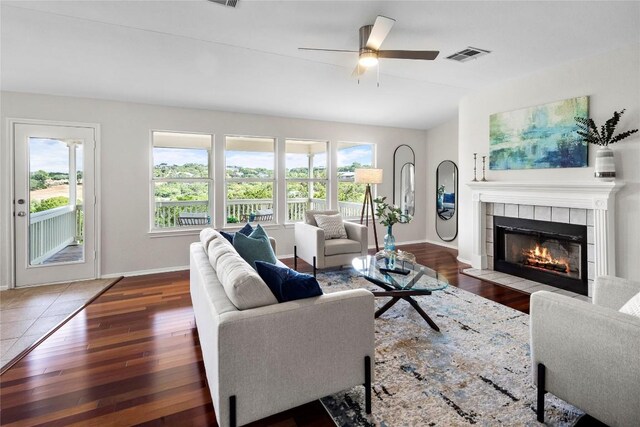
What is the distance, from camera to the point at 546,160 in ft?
13.7

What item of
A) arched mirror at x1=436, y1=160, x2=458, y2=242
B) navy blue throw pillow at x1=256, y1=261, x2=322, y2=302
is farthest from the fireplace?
navy blue throw pillow at x1=256, y1=261, x2=322, y2=302

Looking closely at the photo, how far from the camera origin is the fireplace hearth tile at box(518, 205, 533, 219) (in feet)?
14.5

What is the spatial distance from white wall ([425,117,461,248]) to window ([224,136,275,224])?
136 inches

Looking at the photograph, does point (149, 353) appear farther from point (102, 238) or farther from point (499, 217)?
point (499, 217)

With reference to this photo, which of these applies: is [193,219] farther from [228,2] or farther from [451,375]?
[451,375]

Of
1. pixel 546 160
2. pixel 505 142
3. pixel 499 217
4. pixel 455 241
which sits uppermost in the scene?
pixel 505 142

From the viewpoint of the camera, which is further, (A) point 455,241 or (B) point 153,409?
(A) point 455,241

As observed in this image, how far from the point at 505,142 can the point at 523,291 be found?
2066mm

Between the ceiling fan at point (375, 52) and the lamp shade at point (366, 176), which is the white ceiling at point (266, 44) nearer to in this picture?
the ceiling fan at point (375, 52)

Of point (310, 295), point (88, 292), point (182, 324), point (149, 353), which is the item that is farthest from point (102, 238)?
point (310, 295)

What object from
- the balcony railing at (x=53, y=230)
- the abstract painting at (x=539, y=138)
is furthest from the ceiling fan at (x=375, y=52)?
the balcony railing at (x=53, y=230)

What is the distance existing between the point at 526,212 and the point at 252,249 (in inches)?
149

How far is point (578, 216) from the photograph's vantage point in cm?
388

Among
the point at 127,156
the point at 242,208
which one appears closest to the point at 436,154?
the point at 242,208
